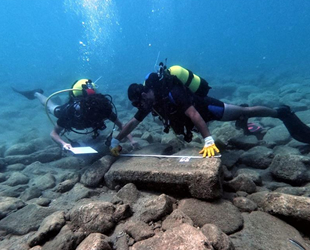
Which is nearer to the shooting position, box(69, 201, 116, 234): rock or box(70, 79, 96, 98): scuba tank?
box(69, 201, 116, 234): rock

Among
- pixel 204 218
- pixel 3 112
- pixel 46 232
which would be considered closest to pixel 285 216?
pixel 204 218

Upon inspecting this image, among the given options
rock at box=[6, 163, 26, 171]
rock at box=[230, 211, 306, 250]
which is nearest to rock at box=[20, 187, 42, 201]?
rock at box=[6, 163, 26, 171]

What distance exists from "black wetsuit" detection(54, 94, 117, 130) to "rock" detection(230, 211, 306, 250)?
3972 millimetres

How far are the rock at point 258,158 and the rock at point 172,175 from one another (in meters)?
1.21

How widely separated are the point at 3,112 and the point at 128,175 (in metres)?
18.5

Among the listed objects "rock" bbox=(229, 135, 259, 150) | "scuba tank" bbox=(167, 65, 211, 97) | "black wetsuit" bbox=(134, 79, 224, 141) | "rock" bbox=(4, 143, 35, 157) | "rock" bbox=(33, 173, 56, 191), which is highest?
"scuba tank" bbox=(167, 65, 211, 97)

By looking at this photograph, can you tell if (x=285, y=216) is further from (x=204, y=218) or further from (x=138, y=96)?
(x=138, y=96)

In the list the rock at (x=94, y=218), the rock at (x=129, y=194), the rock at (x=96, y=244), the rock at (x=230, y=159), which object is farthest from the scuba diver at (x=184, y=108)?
the rock at (x=96, y=244)

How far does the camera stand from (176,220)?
2.40 meters

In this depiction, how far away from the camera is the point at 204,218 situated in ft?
8.18

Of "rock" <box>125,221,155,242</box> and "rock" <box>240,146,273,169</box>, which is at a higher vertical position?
"rock" <box>240,146,273,169</box>

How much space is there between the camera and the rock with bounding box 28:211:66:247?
2.46 metres

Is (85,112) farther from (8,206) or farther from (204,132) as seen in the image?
(204,132)

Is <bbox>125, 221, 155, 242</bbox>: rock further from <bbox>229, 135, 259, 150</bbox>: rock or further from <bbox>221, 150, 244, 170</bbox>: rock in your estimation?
<bbox>229, 135, 259, 150</bbox>: rock
